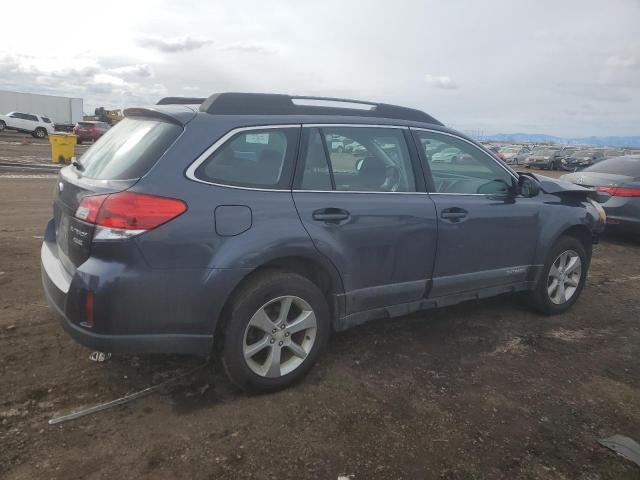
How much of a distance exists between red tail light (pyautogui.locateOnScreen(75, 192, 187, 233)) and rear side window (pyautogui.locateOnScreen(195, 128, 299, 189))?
0.26 m

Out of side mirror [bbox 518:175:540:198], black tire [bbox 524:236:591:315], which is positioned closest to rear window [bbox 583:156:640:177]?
black tire [bbox 524:236:591:315]

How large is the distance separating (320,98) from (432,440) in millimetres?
2331

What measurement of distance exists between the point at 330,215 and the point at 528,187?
82.0 inches

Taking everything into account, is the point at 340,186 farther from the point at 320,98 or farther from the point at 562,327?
the point at 562,327

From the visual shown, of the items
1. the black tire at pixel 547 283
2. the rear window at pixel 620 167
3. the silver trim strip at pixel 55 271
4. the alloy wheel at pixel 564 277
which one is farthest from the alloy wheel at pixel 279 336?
the rear window at pixel 620 167

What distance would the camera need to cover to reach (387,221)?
3492mm

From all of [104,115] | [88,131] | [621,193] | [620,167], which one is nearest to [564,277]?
[621,193]

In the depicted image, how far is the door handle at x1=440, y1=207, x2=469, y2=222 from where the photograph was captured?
12.5 ft

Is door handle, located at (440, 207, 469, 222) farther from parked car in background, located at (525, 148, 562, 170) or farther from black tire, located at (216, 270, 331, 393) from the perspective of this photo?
parked car in background, located at (525, 148, 562, 170)

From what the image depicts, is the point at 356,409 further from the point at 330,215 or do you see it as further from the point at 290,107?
the point at 290,107

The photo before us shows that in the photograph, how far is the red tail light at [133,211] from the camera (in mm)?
2645

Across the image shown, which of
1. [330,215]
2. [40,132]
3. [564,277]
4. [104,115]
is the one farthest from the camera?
[104,115]

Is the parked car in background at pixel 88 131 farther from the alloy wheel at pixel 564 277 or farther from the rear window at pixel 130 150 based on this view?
the alloy wheel at pixel 564 277

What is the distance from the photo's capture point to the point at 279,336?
3125 mm
